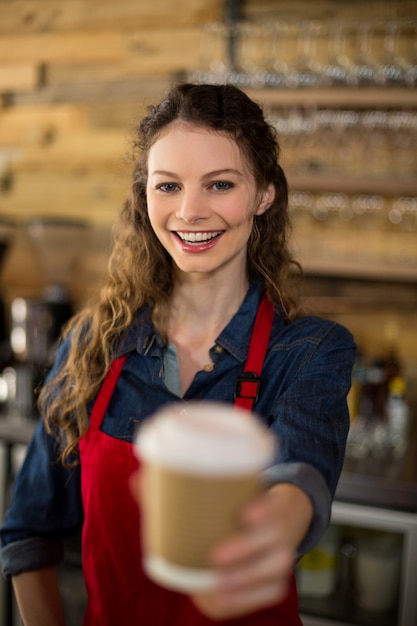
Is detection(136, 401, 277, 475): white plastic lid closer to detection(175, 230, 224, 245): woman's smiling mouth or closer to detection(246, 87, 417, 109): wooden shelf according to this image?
detection(175, 230, 224, 245): woman's smiling mouth

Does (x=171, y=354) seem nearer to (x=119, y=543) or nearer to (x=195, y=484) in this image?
(x=119, y=543)

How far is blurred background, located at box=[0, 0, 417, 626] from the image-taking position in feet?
7.86

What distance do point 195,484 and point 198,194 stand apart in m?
0.69

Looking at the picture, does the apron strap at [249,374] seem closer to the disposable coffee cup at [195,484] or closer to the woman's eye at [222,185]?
the woman's eye at [222,185]

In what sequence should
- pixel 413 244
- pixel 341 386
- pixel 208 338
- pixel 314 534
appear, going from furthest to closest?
pixel 413 244 → pixel 208 338 → pixel 341 386 → pixel 314 534

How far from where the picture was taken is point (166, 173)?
3.92 ft

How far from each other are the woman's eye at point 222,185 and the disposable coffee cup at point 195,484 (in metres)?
0.66

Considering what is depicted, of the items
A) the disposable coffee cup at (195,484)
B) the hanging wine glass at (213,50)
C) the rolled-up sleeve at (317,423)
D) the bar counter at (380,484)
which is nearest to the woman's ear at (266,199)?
the rolled-up sleeve at (317,423)

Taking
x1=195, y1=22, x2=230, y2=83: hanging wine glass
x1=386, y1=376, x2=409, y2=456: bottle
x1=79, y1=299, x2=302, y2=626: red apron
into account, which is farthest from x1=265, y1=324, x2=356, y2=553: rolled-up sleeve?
x1=195, y1=22, x2=230, y2=83: hanging wine glass

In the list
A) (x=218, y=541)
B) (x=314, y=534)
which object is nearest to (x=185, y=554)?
(x=218, y=541)

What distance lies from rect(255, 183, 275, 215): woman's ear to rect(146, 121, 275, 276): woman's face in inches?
3.6

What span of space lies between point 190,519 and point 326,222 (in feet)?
8.39

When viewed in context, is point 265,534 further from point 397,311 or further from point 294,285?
point 397,311

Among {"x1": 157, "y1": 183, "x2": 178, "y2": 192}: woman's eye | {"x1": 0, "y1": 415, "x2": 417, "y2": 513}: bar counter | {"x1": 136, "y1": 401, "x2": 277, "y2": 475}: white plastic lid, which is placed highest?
{"x1": 157, "y1": 183, "x2": 178, "y2": 192}: woman's eye
